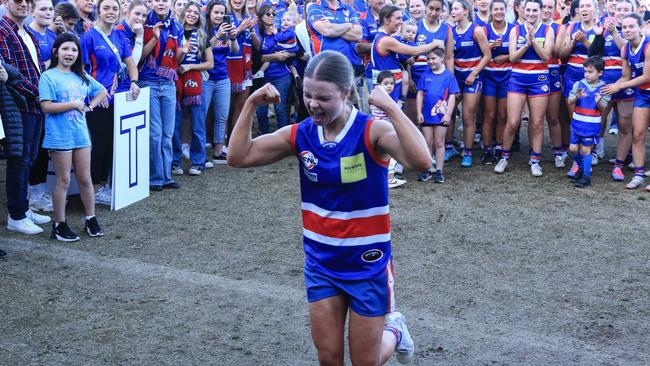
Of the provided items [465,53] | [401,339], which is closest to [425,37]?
[465,53]

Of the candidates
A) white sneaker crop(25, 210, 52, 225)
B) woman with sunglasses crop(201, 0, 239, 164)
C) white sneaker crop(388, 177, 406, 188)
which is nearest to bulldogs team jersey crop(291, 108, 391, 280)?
white sneaker crop(25, 210, 52, 225)

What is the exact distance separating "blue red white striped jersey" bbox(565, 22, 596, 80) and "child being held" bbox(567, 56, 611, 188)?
44 centimetres

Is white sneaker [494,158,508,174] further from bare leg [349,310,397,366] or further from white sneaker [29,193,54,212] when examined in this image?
bare leg [349,310,397,366]

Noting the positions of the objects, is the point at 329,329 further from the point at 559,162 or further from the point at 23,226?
the point at 559,162

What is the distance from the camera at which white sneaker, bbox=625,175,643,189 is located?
946cm

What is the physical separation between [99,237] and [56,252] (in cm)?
52

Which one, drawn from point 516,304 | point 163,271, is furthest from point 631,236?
point 163,271

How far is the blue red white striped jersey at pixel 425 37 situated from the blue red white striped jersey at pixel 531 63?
0.85 meters

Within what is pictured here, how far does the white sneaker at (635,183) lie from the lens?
9461 mm

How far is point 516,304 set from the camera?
5.95 metres

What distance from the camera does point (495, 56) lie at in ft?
33.4

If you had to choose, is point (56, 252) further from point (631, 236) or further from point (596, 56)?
point (596, 56)

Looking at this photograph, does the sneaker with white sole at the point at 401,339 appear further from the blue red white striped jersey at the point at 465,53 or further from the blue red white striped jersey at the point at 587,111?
the blue red white striped jersey at the point at 465,53

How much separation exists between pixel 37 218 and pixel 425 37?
471cm
